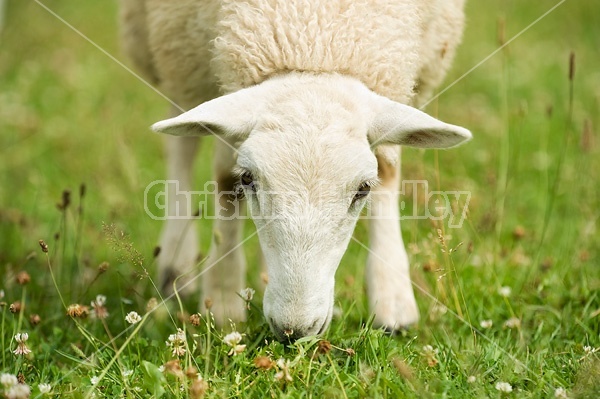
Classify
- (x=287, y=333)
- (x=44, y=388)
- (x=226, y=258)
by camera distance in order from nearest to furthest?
(x=44, y=388)
(x=287, y=333)
(x=226, y=258)

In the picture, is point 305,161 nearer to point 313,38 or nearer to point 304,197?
point 304,197

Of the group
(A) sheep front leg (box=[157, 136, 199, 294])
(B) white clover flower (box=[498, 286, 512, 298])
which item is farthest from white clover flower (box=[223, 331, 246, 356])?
(A) sheep front leg (box=[157, 136, 199, 294])

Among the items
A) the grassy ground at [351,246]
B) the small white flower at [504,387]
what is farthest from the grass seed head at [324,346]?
the small white flower at [504,387]

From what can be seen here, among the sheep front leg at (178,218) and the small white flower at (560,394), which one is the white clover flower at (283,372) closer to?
the small white flower at (560,394)

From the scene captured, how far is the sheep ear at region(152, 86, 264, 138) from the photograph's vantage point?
9.16 ft

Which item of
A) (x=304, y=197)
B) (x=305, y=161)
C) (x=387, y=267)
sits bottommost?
(x=387, y=267)

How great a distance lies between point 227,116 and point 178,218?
175cm

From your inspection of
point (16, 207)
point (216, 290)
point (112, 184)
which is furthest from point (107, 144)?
point (216, 290)

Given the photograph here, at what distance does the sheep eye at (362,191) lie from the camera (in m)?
2.82

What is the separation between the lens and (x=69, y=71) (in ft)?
23.7

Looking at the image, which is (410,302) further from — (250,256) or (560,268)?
(250,256)

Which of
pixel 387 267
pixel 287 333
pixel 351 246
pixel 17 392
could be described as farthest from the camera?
pixel 351 246

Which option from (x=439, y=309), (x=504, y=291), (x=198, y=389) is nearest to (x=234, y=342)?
(x=198, y=389)

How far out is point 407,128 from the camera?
111 inches
